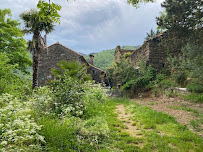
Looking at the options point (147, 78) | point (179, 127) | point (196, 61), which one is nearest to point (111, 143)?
point (179, 127)

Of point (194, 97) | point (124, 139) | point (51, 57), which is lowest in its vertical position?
point (124, 139)

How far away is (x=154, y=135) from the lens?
3736 mm

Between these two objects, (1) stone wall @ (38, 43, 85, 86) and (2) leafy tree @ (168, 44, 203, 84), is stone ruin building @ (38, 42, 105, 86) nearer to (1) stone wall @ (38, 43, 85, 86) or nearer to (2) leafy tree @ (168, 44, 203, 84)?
(1) stone wall @ (38, 43, 85, 86)

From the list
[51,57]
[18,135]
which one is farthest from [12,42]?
[18,135]

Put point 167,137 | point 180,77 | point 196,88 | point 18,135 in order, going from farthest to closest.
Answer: point 180,77 < point 196,88 < point 167,137 < point 18,135

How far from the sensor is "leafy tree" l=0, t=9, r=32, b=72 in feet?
56.7

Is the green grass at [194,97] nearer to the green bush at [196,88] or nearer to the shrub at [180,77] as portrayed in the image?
the green bush at [196,88]

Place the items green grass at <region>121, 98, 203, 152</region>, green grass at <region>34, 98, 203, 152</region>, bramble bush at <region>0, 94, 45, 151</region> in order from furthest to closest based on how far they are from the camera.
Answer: green grass at <region>121, 98, 203, 152</region> → green grass at <region>34, 98, 203, 152</region> → bramble bush at <region>0, 94, 45, 151</region>

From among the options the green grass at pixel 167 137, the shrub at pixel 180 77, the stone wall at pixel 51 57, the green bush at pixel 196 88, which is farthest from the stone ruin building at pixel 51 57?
the green grass at pixel 167 137

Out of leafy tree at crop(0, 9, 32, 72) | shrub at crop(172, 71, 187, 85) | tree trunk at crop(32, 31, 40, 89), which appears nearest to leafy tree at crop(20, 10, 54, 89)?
tree trunk at crop(32, 31, 40, 89)

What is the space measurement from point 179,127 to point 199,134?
510 millimetres

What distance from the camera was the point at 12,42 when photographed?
17797 millimetres

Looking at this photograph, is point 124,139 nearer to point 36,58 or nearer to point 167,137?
point 167,137

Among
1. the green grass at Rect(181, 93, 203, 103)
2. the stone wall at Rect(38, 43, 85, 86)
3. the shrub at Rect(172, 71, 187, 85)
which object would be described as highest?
the stone wall at Rect(38, 43, 85, 86)
